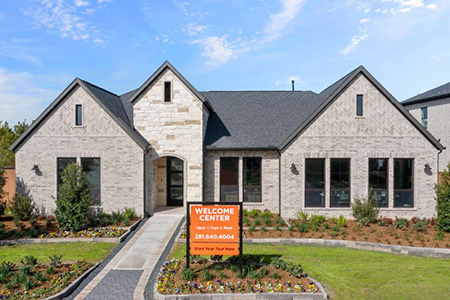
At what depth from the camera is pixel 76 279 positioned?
912cm

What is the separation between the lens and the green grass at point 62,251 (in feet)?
36.5

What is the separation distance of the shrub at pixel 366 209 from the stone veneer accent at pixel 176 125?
28.7 ft

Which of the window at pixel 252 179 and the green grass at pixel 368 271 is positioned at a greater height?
the window at pixel 252 179

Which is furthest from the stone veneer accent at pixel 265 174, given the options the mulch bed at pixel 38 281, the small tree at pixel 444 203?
the mulch bed at pixel 38 281

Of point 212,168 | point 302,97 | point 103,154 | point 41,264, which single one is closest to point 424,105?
point 302,97

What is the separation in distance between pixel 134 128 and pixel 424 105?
2757cm

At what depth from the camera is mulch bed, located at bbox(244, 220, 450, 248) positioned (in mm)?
12727

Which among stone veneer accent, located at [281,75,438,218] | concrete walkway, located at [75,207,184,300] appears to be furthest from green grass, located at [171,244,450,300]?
stone veneer accent, located at [281,75,438,218]

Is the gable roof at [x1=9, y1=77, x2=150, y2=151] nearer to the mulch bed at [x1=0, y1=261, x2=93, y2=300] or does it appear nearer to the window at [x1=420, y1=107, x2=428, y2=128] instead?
the mulch bed at [x1=0, y1=261, x2=93, y2=300]

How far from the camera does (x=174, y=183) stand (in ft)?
65.0

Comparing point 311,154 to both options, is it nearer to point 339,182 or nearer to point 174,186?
point 339,182

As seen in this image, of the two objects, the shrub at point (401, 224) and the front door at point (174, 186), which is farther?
the front door at point (174, 186)

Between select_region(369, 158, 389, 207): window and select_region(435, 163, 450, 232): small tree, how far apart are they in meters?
2.51

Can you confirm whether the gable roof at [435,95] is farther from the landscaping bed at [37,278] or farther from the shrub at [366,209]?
the landscaping bed at [37,278]
